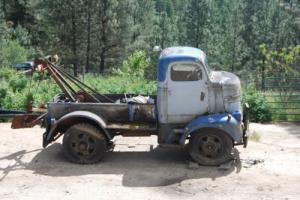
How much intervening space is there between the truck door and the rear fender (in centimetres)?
132

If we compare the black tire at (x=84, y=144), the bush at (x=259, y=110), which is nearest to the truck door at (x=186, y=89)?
the black tire at (x=84, y=144)

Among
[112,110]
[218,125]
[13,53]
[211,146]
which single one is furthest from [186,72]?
[13,53]

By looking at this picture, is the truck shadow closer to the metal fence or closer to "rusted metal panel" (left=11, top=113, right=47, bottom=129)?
"rusted metal panel" (left=11, top=113, right=47, bottom=129)

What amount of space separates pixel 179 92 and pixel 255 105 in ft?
22.4

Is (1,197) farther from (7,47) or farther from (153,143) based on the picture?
(7,47)

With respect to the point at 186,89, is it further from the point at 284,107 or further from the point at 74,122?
the point at 284,107

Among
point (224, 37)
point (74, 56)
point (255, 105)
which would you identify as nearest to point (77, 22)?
point (74, 56)

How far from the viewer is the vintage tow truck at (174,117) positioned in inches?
406

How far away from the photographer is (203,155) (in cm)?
1040

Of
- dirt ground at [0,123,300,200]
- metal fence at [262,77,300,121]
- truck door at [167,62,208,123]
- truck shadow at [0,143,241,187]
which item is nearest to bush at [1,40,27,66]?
metal fence at [262,77,300,121]

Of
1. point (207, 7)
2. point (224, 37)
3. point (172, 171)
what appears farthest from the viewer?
point (224, 37)

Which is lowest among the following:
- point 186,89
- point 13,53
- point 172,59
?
point 186,89

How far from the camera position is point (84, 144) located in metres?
10.5

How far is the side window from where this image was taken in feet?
33.9
